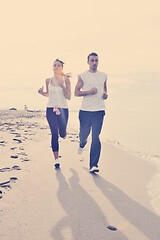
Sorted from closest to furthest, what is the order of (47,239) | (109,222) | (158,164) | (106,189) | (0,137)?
1. (47,239)
2. (109,222)
3. (106,189)
4. (158,164)
5. (0,137)

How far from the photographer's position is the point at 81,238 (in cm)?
239

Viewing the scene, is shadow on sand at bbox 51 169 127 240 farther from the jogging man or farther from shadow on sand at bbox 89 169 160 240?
the jogging man

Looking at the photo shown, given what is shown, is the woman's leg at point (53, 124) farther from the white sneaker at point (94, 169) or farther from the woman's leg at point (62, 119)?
the white sneaker at point (94, 169)

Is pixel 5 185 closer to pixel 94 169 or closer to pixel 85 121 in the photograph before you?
pixel 94 169

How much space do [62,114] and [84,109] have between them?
518mm

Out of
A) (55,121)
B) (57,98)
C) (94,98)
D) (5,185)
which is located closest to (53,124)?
(55,121)

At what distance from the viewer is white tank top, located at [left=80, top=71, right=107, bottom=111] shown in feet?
16.2

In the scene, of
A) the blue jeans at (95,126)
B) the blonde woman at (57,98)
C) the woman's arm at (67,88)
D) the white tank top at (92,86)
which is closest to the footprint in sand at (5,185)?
the blonde woman at (57,98)

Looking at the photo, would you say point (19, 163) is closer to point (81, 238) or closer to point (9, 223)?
point (9, 223)

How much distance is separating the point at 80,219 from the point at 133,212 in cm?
72

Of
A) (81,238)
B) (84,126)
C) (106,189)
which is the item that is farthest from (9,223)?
(84,126)

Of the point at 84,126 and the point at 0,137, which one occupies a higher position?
the point at 84,126

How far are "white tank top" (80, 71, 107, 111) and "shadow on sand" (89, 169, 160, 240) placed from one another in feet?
5.16

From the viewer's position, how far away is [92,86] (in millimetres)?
4949
